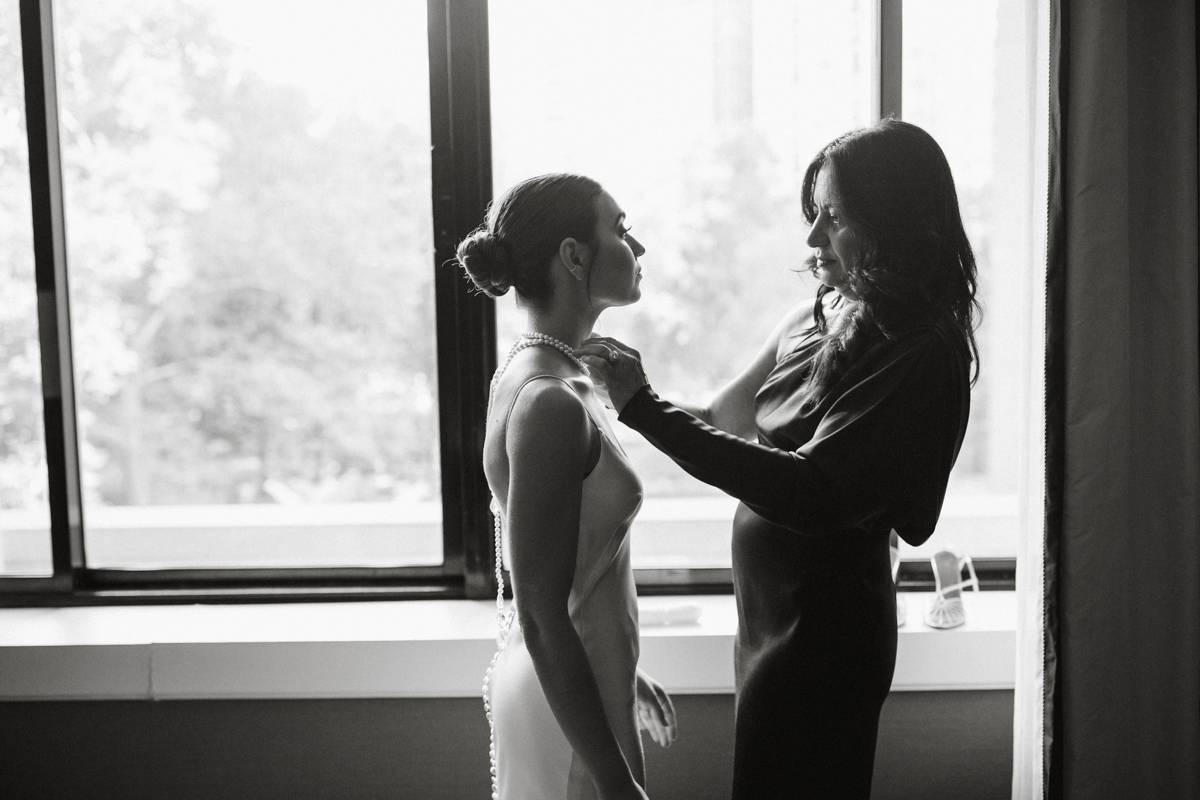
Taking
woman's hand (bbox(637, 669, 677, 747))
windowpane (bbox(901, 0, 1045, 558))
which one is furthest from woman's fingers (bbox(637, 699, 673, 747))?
windowpane (bbox(901, 0, 1045, 558))

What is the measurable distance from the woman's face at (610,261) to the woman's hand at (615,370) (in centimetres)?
8

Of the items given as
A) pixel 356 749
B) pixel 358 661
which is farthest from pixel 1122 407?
pixel 356 749

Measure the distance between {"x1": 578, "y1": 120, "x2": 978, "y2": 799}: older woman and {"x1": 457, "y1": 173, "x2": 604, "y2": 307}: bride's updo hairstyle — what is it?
0.47ft

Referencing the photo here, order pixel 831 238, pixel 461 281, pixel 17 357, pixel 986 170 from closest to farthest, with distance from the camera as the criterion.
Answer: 1. pixel 831 238
2. pixel 461 281
3. pixel 17 357
4. pixel 986 170

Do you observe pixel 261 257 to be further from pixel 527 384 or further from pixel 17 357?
pixel 527 384

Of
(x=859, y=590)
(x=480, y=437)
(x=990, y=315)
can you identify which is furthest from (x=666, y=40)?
(x=859, y=590)

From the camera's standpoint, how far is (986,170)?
2.48m

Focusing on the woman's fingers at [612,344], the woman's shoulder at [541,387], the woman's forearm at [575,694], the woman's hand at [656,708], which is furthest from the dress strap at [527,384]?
the woman's hand at [656,708]

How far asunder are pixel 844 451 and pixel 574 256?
45 cm

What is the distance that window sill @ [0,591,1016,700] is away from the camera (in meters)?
1.78

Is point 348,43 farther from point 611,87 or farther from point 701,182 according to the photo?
point 701,182

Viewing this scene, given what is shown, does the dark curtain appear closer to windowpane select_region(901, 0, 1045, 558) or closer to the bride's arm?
windowpane select_region(901, 0, 1045, 558)

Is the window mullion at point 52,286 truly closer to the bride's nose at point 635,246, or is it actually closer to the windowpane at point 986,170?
the bride's nose at point 635,246

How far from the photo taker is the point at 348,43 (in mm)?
2111
